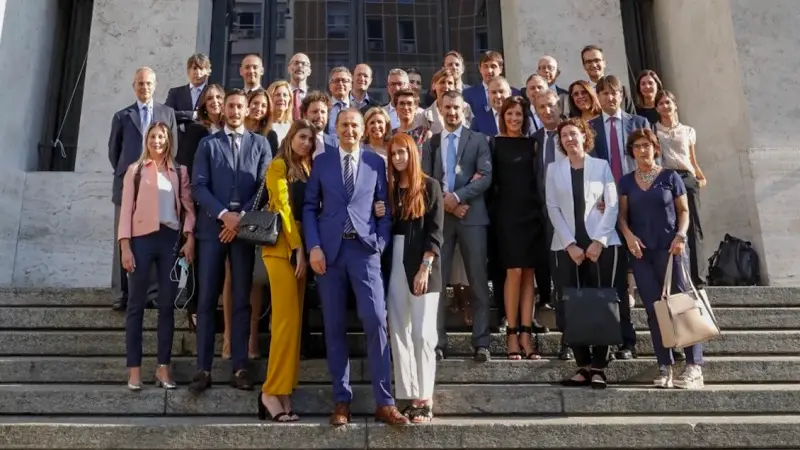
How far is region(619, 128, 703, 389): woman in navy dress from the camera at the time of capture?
5387 millimetres

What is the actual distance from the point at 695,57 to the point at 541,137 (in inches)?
223

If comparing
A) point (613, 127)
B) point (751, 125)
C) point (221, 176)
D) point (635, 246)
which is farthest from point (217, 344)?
point (751, 125)

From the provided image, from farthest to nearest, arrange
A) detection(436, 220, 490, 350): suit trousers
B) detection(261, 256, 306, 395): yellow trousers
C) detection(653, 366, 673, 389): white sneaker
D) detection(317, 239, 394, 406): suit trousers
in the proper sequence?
detection(436, 220, 490, 350): suit trousers
detection(653, 366, 673, 389): white sneaker
detection(261, 256, 306, 395): yellow trousers
detection(317, 239, 394, 406): suit trousers

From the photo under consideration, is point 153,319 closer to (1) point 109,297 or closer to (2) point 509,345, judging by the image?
(1) point 109,297

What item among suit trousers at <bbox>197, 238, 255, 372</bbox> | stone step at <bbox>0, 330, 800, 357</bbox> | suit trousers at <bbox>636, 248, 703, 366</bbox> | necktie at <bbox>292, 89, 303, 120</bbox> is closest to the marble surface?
necktie at <bbox>292, 89, 303, 120</bbox>

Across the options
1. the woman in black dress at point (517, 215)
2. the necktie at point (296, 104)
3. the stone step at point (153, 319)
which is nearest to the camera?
the woman in black dress at point (517, 215)

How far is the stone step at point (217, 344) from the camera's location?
597 cm

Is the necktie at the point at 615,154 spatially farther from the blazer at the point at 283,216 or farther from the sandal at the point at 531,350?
the blazer at the point at 283,216

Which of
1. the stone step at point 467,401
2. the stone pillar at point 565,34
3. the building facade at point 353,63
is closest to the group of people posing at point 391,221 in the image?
the stone step at point 467,401

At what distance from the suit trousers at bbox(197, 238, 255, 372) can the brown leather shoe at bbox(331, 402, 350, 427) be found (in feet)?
2.95

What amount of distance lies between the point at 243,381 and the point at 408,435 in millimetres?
1318

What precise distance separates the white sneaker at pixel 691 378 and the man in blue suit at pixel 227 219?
3.22 meters

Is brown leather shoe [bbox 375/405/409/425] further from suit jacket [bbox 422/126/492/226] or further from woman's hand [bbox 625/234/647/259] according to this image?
woman's hand [bbox 625/234/647/259]

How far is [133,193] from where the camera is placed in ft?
17.8
